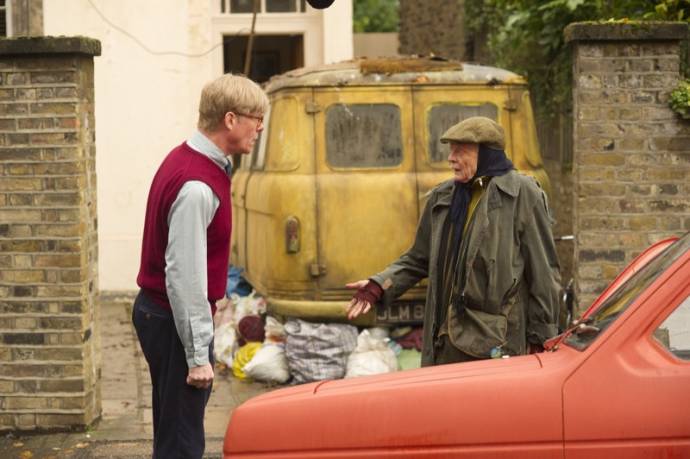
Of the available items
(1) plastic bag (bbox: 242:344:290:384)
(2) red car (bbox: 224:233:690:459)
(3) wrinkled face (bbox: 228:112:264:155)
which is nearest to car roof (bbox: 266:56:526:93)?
(1) plastic bag (bbox: 242:344:290:384)

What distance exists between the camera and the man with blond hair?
468 cm

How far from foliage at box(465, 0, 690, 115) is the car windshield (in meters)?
6.18

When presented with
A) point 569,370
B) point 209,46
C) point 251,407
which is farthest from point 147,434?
point 209,46

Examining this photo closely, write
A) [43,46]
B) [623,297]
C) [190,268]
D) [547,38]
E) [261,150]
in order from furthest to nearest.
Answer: [547,38], [261,150], [43,46], [190,268], [623,297]

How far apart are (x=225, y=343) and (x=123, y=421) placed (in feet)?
6.37

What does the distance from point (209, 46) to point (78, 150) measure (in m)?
6.62

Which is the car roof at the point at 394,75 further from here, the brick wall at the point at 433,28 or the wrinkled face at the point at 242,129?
the brick wall at the point at 433,28

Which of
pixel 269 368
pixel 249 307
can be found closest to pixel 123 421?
pixel 269 368

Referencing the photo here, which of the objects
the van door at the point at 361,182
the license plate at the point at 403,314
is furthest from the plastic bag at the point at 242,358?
the license plate at the point at 403,314

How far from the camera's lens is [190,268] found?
15.2 ft

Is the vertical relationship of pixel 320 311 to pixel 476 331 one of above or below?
below

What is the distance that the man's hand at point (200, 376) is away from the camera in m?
4.73

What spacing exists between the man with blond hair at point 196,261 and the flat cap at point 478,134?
3.87 ft

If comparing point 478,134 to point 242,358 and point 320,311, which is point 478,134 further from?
point 242,358
